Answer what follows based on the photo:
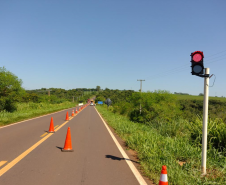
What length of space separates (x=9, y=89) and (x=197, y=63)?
2683cm

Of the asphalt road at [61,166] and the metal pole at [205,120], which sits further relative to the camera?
the metal pole at [205,120]

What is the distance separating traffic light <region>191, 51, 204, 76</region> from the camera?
4.97 m

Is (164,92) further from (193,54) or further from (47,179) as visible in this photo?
(47,179)

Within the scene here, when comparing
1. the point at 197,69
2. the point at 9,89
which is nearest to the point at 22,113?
the point at 9,89

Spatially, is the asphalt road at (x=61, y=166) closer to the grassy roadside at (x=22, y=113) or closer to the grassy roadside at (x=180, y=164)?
the grassy roadside at (x=180, y=164)

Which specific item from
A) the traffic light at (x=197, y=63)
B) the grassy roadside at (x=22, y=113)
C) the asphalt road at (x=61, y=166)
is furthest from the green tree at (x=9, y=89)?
the traffic light at (x=197, y=63)

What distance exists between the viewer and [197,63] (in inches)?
197

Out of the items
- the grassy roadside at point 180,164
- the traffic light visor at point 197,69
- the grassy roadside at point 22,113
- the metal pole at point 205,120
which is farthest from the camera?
the grassy roadside at point 22,113

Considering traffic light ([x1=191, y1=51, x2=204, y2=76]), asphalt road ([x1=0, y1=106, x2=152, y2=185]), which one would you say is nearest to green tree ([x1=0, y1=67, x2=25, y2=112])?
asphalt road ([x1=0, y1=106, x2=152, y2=185])

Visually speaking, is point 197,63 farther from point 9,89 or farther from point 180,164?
point 9,89

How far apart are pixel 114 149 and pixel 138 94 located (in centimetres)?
1825

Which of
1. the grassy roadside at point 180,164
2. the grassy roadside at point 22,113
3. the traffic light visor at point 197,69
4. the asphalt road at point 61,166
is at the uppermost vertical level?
the traffic light visor at point 197,69

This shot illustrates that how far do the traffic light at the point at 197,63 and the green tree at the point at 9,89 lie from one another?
26030 millimetres

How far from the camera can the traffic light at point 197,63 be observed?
16.3 ft
